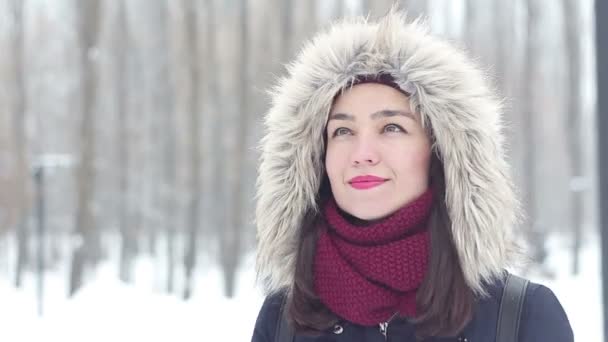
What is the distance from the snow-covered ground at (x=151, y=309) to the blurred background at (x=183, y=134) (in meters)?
0.04

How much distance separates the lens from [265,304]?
1.55m

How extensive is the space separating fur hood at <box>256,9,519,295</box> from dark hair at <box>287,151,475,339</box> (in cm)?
3

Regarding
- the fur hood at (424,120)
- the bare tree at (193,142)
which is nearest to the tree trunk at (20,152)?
the bare tree at (193,142)

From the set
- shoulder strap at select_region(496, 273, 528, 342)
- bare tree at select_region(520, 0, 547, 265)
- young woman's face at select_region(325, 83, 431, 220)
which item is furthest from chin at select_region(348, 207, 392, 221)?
bare tree at select_region(520, 0, 547, 265)

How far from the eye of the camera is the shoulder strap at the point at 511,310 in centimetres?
131

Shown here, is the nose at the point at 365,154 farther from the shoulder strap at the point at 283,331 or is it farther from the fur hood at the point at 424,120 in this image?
the shoulder strap at the point at 283,331

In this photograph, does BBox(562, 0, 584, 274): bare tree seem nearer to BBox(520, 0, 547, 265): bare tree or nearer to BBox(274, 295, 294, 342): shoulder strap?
BBox(520, 0, 547, 265): bare tree

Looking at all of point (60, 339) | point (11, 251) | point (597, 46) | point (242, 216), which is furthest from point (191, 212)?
point (597, 46)

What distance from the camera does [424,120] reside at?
1.41 metres

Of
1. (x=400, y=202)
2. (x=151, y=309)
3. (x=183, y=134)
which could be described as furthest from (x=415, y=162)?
(x=183, y=134)

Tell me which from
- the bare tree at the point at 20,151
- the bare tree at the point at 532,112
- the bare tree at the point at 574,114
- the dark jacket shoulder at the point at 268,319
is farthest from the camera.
A: the bare tree at the point at 20,151

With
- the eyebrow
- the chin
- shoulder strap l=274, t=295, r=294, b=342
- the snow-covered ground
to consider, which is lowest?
the snow-covered ground

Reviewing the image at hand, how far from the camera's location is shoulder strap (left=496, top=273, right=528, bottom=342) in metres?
1.31

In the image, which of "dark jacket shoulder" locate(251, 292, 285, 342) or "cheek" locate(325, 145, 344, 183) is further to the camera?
"dark jacket shoulder" locate(251, 292, 285, 342)
